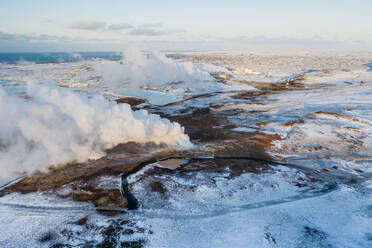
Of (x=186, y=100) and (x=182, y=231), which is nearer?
(x=182, y=231)

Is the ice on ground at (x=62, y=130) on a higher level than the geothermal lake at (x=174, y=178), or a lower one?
higher

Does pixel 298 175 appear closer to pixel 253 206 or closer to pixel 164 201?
pixel 253 206

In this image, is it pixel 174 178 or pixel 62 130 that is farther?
pixel 62 130

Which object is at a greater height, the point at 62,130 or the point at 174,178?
the point at 62,130

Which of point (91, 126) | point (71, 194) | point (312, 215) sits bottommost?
point (312, 215)

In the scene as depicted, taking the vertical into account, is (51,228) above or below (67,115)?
below

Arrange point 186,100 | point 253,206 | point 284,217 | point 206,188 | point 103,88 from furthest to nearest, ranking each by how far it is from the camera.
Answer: point 103,88 < point 186,100 < point 206,188 < point 253,206 < point 284,217

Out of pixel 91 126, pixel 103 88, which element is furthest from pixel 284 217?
pixel 103 88

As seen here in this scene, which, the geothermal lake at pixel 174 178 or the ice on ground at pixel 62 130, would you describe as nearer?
the geothermal lake at pixel 174 178

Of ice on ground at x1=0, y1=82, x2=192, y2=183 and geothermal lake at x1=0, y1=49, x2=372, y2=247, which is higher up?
ice on ground at x1=0, y1=82, x2=192, y2=183

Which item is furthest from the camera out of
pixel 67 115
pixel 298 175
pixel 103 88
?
pixel 103 88

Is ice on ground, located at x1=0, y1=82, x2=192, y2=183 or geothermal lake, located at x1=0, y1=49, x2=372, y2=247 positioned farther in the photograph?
ice on ground, located at x1=0, y1=82, x2=192, y2=183
